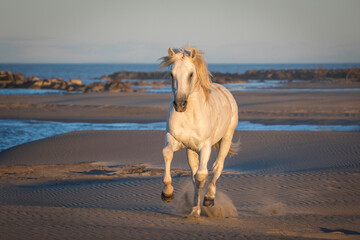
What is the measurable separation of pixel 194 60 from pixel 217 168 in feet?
7.98

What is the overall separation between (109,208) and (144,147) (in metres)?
7.24

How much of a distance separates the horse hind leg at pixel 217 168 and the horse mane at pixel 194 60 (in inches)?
64.5

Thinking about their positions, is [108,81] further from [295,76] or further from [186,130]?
[186,130]

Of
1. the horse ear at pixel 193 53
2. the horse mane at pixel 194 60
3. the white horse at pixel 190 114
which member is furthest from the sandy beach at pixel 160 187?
the horse ear at pixel 193 53

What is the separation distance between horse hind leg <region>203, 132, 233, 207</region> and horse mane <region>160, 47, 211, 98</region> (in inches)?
64.5

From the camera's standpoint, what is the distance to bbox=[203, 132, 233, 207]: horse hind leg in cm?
746

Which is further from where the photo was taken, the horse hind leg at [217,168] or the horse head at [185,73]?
the horse hind leg at [217,168]

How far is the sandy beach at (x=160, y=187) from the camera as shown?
6375 millimetres

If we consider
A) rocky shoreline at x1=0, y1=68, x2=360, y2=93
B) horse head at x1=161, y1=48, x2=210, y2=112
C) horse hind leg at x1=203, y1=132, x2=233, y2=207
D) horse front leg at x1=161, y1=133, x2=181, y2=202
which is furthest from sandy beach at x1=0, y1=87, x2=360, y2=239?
rocky shoreline at x1=0, y1=68, x2=360, y2=93

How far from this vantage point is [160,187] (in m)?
9.59

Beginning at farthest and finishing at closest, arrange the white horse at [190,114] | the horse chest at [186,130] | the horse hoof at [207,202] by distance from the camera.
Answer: the horse hoof at [207,202] < the horse chest at [186,130] < the white horse at [190,114]

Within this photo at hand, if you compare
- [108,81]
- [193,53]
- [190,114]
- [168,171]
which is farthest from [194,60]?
[108,81]

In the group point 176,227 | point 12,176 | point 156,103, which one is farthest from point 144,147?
point 156,103

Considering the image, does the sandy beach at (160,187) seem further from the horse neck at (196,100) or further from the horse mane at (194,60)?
the horse mane at (194,60)
